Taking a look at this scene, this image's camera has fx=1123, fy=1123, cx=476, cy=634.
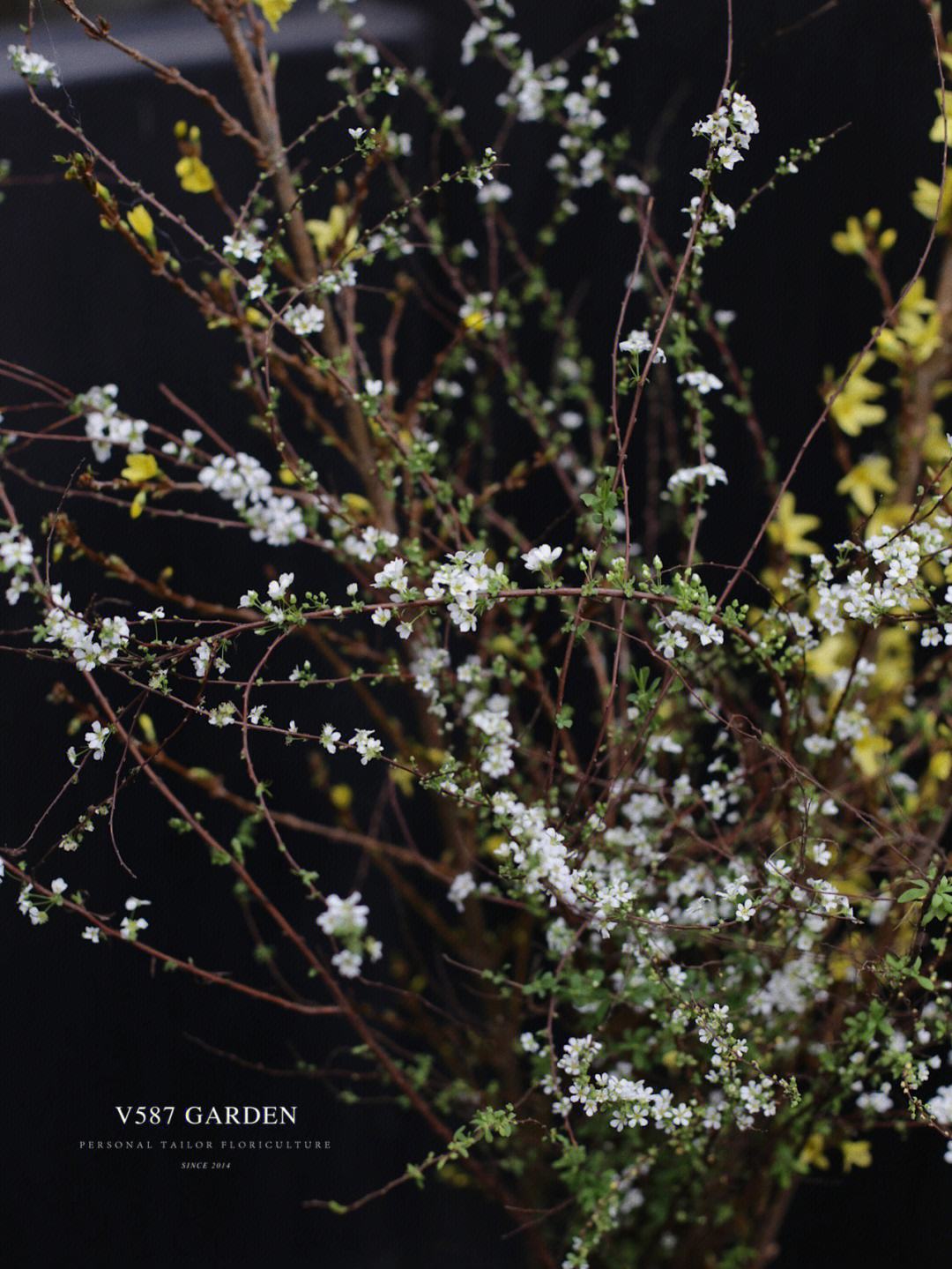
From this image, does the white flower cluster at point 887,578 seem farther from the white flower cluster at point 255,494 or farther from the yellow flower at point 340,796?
the yellow flower at point 340,796

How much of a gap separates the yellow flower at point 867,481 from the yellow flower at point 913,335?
15cm

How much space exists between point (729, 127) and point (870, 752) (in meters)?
0.81

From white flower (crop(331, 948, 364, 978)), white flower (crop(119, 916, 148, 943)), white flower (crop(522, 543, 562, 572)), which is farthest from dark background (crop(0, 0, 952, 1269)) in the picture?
white flower (crop(522, 543, 562, 572))

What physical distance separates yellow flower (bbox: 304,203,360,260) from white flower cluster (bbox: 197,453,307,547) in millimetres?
289

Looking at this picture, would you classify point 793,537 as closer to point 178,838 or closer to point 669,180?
point 669,180

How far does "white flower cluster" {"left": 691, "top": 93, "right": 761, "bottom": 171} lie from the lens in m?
1.04

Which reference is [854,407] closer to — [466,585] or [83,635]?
[466,585]

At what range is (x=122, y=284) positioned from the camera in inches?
55.2

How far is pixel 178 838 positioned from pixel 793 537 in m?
0.95

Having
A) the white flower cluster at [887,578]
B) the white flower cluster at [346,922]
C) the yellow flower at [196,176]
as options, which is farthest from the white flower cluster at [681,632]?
the yellow flower at [196,176]

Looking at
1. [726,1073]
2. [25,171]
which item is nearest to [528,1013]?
[726,1073]

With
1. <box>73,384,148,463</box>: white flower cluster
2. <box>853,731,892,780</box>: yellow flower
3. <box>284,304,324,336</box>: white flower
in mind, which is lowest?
<box>853,731,892,780</box>: yellow flower

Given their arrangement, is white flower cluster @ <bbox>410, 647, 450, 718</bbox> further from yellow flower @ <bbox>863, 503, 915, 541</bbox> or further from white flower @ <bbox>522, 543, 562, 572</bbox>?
yellow flower @ <bbox>863, 503, 915, 541</bbox>

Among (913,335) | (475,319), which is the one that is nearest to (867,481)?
(913,335)
